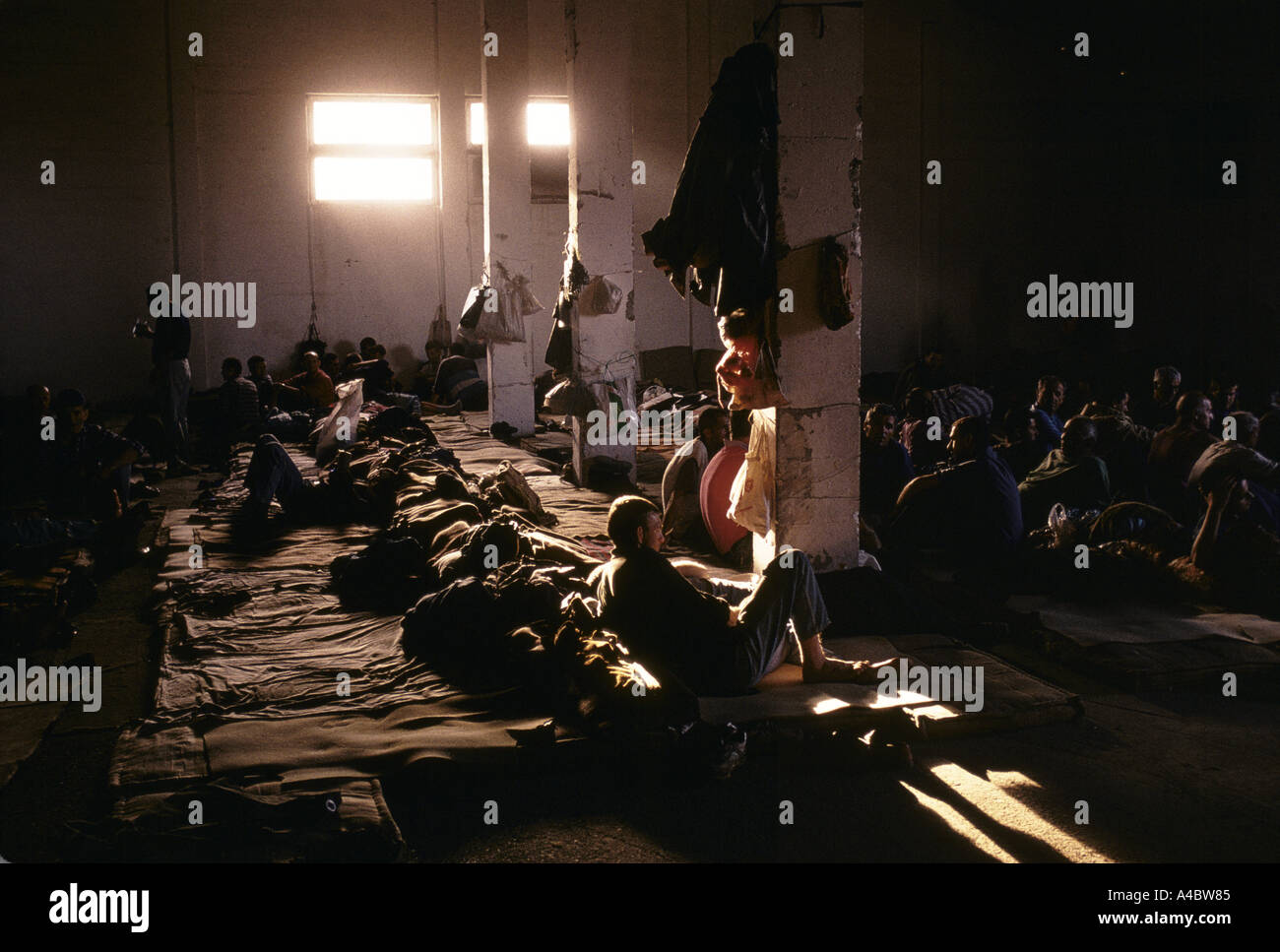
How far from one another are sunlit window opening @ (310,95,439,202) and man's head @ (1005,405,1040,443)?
1129 centimetres

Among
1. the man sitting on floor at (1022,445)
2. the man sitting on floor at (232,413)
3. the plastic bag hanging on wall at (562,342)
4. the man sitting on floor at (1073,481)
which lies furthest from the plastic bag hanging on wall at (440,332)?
the man sitting on floor at (1073,481)

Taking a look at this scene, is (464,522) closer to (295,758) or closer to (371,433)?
(295,758)

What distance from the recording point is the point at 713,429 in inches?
290

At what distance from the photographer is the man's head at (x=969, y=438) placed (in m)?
6.52

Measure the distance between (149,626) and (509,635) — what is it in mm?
2506

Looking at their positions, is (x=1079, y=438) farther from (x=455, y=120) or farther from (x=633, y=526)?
(x=455, y=120)

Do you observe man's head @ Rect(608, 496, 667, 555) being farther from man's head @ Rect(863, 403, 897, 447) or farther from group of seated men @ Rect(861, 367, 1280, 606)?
man's head @ Rect(863, 403, 897, 447)

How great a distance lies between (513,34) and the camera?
1218 cm

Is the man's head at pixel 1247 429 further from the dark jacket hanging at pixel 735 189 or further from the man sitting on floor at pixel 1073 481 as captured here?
the dark jacket hanging at pixel 735 189

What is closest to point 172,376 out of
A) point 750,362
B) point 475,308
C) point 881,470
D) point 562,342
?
point 475,308

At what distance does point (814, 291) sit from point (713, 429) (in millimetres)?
1833

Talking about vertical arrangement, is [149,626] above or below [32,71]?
below

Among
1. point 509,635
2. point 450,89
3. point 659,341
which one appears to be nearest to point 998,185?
point 659,341

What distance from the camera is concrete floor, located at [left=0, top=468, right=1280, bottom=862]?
11.6 feet
